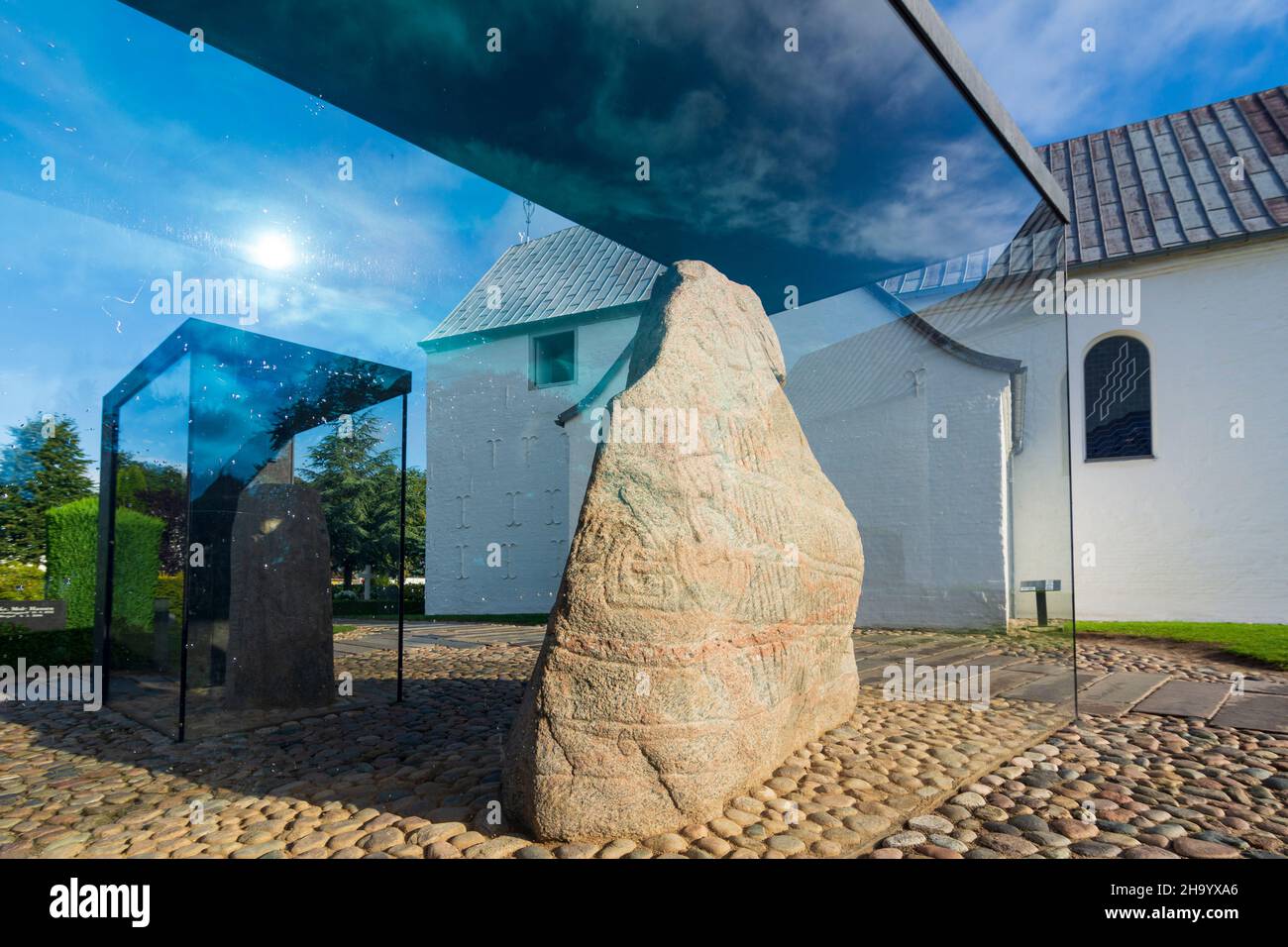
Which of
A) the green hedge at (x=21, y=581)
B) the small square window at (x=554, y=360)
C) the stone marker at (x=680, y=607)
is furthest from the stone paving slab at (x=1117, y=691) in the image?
the green hedge at (x=21, y=581)

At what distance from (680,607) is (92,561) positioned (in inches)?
268

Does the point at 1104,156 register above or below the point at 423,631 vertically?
above

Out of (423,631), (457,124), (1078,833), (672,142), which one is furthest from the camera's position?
(423,631)

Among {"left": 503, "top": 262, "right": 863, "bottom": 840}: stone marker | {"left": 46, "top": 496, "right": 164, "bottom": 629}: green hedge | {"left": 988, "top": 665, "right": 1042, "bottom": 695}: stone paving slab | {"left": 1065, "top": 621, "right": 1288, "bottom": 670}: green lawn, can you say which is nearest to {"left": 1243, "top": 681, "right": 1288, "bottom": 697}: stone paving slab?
{"left": 1065, "top": 621, "right": 1288, "bottom": 670}: green lawn

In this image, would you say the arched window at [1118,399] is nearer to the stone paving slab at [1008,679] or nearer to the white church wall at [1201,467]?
the white church wall at [1201,467]

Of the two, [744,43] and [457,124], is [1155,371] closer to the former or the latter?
[744,43]

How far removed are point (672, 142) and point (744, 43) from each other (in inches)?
22.1

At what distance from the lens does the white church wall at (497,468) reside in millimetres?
3217

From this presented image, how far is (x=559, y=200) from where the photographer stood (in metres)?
3.47

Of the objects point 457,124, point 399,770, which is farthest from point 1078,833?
point 457,124

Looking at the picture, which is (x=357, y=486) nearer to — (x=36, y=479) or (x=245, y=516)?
(x=245, y=516)

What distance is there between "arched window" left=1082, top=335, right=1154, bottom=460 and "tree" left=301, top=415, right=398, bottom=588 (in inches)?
492

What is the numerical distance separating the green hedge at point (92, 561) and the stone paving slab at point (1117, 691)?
21.8 ft

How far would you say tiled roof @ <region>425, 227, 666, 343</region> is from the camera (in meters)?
3.15
